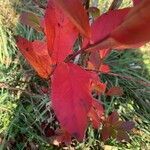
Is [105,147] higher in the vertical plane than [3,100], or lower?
lower

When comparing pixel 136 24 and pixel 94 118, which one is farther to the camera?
pixel 94 118

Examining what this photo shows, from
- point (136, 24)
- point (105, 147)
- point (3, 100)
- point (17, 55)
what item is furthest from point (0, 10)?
point (136, 24)

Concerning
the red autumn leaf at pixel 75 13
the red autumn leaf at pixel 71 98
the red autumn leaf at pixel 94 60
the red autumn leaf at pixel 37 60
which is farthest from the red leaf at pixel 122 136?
the red autumn leaf at pixel 75 13

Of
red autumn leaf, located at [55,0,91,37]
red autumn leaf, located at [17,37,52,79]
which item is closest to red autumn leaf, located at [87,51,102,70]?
red autumn leaf, located at [17,37,52,79]

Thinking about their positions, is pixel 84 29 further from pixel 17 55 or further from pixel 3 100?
pixel 17 55

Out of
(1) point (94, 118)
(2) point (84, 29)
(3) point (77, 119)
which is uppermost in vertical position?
(2) point (84, 29)

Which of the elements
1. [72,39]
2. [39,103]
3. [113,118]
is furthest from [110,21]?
[39,103]

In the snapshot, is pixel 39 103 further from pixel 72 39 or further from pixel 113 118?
pixel 72 39

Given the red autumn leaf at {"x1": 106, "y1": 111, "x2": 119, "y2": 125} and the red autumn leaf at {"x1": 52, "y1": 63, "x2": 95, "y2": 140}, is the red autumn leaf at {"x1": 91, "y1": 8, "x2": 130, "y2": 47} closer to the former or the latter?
the red autumn leaf at {"x1": 52, "y1": 63, "x2": 95, "y2": 140}

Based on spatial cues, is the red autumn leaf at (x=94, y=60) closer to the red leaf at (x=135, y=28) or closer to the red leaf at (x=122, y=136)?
the red leaf at (x=135, y=28)
